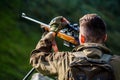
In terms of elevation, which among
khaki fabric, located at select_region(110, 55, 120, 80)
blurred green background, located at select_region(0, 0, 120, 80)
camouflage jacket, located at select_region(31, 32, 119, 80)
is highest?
blurred green background, located at select_region(0, 0, 120, 80)

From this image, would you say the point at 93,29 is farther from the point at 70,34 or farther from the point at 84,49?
the point at 70,34

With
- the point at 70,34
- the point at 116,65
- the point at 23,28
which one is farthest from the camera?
the point at 23,28

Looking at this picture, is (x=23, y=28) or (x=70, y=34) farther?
(x=23, y=28)

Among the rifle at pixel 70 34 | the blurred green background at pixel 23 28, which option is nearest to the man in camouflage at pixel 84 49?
the rifle at pixel 70 34

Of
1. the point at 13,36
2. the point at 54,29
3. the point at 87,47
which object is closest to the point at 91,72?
the point at 87,47

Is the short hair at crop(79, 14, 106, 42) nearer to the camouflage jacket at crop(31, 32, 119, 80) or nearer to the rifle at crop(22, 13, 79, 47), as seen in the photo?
the camouflage jacket at crop(31, 32, 119, 80)

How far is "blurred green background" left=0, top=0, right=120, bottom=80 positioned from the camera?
6273 millimetres

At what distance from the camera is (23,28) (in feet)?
21.5

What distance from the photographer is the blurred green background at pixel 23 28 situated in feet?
20.6

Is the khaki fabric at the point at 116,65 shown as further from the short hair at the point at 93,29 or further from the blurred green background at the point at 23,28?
the blurred green background at the point at 23,28

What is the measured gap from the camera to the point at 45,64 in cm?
249

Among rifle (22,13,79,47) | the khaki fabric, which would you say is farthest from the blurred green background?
the khaki fabric

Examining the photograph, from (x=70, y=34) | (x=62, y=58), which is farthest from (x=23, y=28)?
(x=62, y=58)

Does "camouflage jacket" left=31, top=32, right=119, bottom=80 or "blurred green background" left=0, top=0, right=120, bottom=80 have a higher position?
"blurred green background" left=0, top=0, right=120, bottom=80
